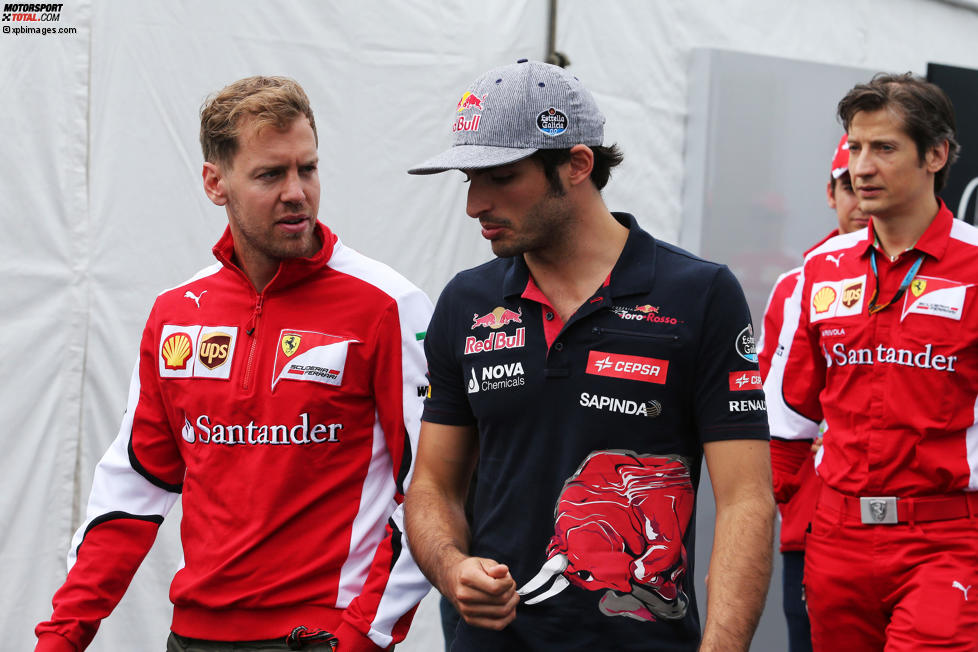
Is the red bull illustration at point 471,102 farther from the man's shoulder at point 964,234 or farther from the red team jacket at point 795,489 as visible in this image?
the red team jacket at point 795,489

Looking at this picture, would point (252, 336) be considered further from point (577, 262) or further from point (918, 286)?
point (918, 286)

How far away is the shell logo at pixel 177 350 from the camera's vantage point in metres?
2.97

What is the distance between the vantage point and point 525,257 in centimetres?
259

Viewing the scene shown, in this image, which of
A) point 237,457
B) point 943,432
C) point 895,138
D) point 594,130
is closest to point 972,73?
point 895,138

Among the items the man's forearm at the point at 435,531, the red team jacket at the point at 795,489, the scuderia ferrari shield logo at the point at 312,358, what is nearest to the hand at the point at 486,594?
the man's forearm at the point at 435,531

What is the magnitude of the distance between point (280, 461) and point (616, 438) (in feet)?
2.80

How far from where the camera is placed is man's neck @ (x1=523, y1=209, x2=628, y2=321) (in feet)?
8.18

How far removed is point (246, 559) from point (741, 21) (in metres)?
3.95

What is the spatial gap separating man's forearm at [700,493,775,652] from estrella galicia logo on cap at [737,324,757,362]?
269 mm

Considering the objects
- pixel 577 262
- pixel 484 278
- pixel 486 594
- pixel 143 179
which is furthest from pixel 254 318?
pixel 143 179

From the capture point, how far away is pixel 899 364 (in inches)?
147

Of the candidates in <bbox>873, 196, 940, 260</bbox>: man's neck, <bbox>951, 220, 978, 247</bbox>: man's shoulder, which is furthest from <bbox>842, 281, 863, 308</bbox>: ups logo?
<bbox>951, 220, 978, 247</bbox>: man's shoulder

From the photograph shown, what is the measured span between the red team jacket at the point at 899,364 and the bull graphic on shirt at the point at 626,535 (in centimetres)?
156

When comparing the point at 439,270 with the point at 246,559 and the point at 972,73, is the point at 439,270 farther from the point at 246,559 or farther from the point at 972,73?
the point at 972,73
